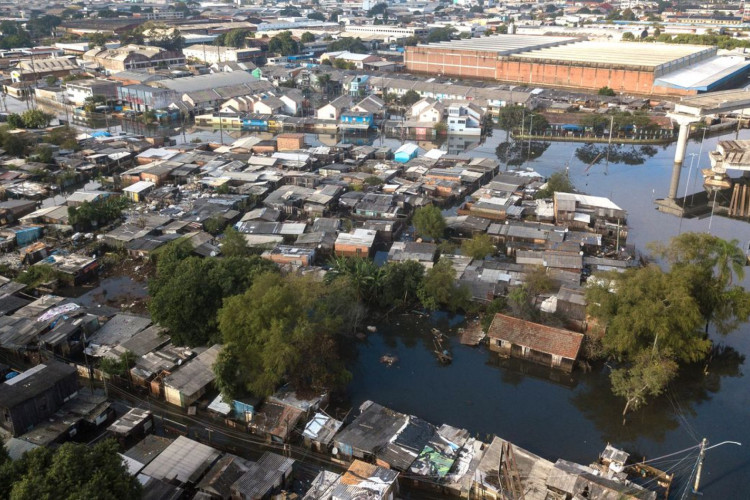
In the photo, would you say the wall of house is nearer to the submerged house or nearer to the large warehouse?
the submerged house

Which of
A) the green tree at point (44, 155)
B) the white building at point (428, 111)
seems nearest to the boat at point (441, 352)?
the green tree at point (44, 155)

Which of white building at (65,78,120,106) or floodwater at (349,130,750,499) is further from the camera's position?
white building at (65,78,120,106)

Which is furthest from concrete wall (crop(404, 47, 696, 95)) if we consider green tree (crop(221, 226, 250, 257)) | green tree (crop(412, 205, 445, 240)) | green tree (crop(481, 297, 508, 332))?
green tree (crop(221, 226, 250, 257))

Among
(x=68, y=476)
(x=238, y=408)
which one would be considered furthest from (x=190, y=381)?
(x=68, y=476)

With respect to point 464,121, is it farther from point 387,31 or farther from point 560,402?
point 387,31

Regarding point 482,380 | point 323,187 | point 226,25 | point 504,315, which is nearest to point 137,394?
point 482,380

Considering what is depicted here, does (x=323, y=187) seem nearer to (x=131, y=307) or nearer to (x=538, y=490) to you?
(x=131, y=307)
